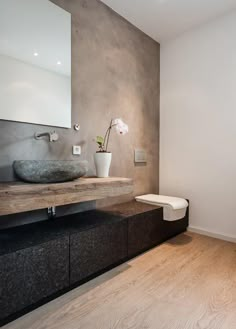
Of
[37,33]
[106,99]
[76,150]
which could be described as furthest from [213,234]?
[37,33]

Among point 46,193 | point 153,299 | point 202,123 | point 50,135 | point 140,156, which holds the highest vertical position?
point 202,123

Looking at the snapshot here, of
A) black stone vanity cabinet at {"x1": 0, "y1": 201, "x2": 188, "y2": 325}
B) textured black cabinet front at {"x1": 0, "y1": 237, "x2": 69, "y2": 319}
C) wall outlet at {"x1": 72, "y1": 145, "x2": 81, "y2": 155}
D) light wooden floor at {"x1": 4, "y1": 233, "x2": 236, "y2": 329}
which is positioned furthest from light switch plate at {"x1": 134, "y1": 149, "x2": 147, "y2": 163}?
textured black cabinet front at {"x1": 0, "y1": 237, "x2": 69, "y2": 319}

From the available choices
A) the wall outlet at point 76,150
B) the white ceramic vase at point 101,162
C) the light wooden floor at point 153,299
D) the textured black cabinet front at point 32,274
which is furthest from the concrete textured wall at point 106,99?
the light wooden floor at point 153,299

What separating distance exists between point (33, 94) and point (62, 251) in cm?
122

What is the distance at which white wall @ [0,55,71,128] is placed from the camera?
64.2 inches

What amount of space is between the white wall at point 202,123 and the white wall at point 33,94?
156 centimetres

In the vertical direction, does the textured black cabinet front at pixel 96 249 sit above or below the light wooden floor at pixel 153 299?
above

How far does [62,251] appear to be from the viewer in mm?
1474

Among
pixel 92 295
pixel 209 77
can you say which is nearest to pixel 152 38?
pixel 209 77

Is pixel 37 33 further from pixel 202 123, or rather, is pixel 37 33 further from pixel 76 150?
pixel 202 123

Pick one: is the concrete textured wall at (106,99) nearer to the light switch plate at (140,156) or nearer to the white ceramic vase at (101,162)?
the light switch plate at (140,156)

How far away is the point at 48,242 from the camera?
1.40 m

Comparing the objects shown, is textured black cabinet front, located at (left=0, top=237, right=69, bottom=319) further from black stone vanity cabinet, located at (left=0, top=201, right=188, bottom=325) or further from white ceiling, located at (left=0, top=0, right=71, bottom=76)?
white ceiling, located at (left=0, top=0, right=71, bottom=76)

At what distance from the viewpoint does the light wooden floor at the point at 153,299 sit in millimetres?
1282
